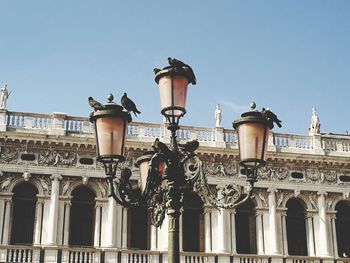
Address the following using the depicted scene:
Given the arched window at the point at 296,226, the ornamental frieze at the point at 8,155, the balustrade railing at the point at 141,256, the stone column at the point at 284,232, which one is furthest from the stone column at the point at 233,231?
the ornamental frieze at the point at 8,155

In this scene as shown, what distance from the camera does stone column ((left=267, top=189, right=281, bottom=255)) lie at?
25.7m

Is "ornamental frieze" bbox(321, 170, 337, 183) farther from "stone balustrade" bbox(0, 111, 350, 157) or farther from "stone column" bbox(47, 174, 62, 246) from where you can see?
"stone column" bbox(47, 174, 62, 246)

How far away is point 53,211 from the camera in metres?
24.2

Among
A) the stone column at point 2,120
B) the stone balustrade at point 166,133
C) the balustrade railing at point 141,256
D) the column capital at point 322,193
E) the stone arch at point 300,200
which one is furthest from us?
the column capital at point 322,193

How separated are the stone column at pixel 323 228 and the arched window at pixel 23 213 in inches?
463

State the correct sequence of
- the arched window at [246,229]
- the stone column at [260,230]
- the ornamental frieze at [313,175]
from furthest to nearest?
the ornamental frieze at [313,175], the arched window at [246,229], the stone column at [260,230]

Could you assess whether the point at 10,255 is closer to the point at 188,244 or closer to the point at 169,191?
the point at 188,244

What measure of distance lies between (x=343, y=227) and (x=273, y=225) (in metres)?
3.62

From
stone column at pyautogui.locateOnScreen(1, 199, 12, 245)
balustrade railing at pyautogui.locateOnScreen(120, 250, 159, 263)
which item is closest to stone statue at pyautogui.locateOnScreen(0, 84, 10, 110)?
stone column at pyautogui.locateOnScreen(1, 199, 12, 245)

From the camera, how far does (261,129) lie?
9.05m

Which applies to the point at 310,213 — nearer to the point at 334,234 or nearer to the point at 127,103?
the point at 334,234

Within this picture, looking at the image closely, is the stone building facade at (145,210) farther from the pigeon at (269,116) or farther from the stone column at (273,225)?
the pigeon at (269,116)

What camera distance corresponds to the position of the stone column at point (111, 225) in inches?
955

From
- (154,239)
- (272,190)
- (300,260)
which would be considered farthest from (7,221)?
(300,260)
